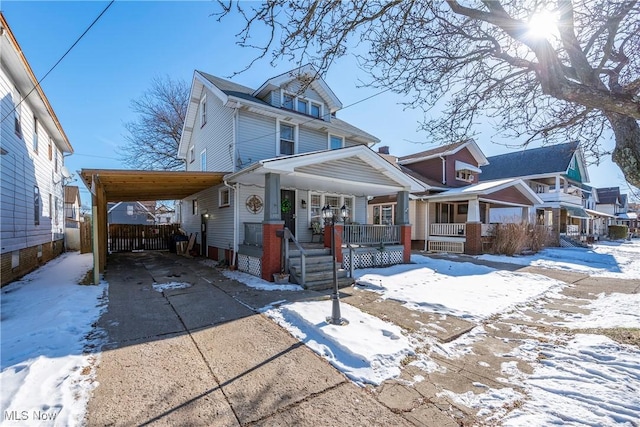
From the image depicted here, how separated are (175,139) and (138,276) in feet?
51.5

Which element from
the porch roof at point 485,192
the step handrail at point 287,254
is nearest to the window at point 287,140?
the step handrail at point 287,254

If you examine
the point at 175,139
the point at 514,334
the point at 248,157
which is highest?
the point at 175,139

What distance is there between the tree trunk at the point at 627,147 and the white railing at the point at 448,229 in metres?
12.3

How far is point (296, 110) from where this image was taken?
11945mm

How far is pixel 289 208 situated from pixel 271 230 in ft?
10.9

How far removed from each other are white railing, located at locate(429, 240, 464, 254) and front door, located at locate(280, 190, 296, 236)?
33.0 ft

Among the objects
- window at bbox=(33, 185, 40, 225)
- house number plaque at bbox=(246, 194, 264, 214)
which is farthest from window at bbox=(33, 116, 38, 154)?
house number plaque at bbox=(246, 194, 264, 214)

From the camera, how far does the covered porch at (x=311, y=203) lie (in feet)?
25.8

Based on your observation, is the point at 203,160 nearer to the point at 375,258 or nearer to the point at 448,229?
the point at 375,258

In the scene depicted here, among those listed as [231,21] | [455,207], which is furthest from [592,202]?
[231,21]

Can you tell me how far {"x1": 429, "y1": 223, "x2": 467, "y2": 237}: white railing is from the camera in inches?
632

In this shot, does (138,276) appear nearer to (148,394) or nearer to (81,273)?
(81,273)

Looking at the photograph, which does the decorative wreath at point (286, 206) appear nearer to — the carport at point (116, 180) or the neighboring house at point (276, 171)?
the neighboring house at point (276, 171)

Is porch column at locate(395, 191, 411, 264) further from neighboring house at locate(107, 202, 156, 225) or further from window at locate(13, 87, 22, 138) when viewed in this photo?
neighboring house at locate(107, 202, 156, 225)
